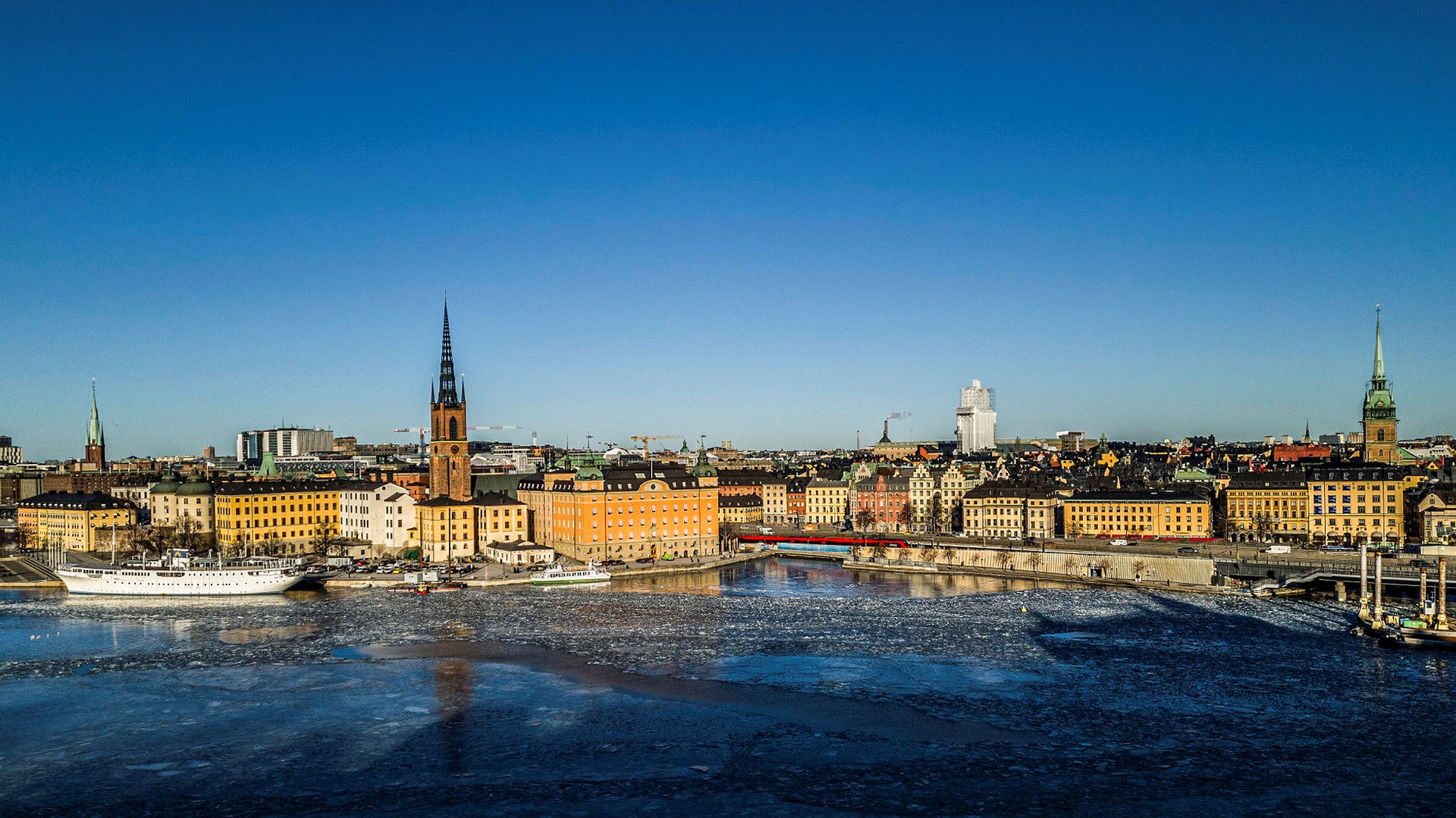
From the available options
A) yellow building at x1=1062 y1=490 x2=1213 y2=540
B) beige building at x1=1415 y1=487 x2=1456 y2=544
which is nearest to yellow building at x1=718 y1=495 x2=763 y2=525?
yellow building at x1=1062 y1=490 x2=1213 y2=540

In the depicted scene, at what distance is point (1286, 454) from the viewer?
130 m

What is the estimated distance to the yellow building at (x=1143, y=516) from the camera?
78.2 meters

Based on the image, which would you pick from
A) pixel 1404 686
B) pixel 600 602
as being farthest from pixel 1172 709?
pixel 600 602

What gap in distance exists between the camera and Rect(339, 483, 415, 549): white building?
240 feet

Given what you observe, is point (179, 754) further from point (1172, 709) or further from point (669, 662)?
point (1172, 709)

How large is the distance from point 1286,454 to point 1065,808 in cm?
11930

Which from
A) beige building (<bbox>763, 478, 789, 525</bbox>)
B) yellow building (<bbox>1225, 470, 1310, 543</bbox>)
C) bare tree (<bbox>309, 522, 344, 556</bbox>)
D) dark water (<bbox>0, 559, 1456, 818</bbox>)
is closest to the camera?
dark water (<bbox>0, 559, 1456, 818</bbox>)

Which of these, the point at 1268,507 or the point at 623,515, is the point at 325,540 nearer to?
the point at 623,515

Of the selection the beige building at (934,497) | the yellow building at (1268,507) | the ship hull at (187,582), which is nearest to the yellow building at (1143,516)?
the yellow building at (1268,507)

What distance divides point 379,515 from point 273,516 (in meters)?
8.38

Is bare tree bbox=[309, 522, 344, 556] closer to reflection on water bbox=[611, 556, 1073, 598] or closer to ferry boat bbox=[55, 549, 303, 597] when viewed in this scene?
ferry boat bbox=[55, 549, 303, 597]

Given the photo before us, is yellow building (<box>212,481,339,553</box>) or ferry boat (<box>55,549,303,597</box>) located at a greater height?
yellow building (<box>212,481,339,553</box>)

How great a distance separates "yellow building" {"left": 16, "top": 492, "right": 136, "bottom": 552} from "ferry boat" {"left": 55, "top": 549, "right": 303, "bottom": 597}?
60.4 ft

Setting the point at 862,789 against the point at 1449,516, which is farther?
the point at 1449,516
